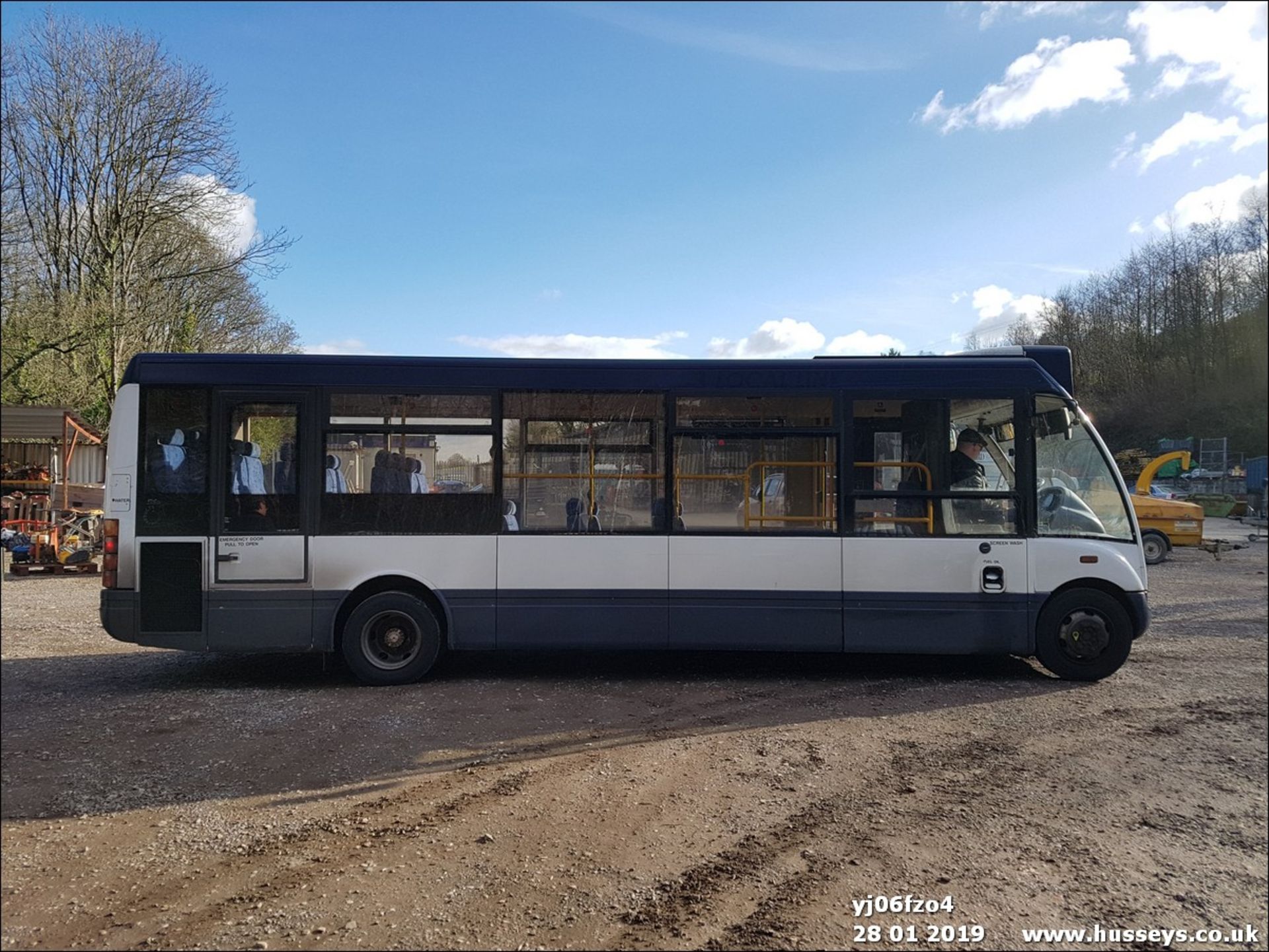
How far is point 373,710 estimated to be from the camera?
233 inches

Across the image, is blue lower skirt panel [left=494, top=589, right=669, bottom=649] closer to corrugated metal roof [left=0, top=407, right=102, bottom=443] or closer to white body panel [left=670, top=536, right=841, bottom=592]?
white body panel [left=670, top=536, right=841, bottom=592]

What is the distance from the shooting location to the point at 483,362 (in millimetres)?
6855

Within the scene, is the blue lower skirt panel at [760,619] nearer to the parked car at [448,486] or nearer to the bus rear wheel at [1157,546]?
the parked car at [448,486]

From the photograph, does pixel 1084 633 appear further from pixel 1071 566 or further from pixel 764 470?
pixel 764 470

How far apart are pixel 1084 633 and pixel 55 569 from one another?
1610 centimetres

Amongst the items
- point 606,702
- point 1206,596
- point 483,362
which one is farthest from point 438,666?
point 1206,596

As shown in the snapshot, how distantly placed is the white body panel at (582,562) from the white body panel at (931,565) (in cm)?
166

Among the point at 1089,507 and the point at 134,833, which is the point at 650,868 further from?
the point at 1089,507

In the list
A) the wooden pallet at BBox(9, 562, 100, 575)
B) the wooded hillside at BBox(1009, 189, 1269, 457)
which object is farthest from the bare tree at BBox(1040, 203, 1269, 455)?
the wooden pallet at BBox(9, 562, 100, 575)

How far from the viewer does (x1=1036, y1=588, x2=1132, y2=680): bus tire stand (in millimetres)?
6695

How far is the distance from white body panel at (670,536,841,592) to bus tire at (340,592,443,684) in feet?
7.10

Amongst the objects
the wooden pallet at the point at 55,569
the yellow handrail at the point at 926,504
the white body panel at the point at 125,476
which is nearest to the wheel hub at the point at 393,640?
the white body panel at the point at 125,476

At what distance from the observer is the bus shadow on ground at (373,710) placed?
3.98 metres

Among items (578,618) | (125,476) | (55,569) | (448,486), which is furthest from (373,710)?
(55,569)
